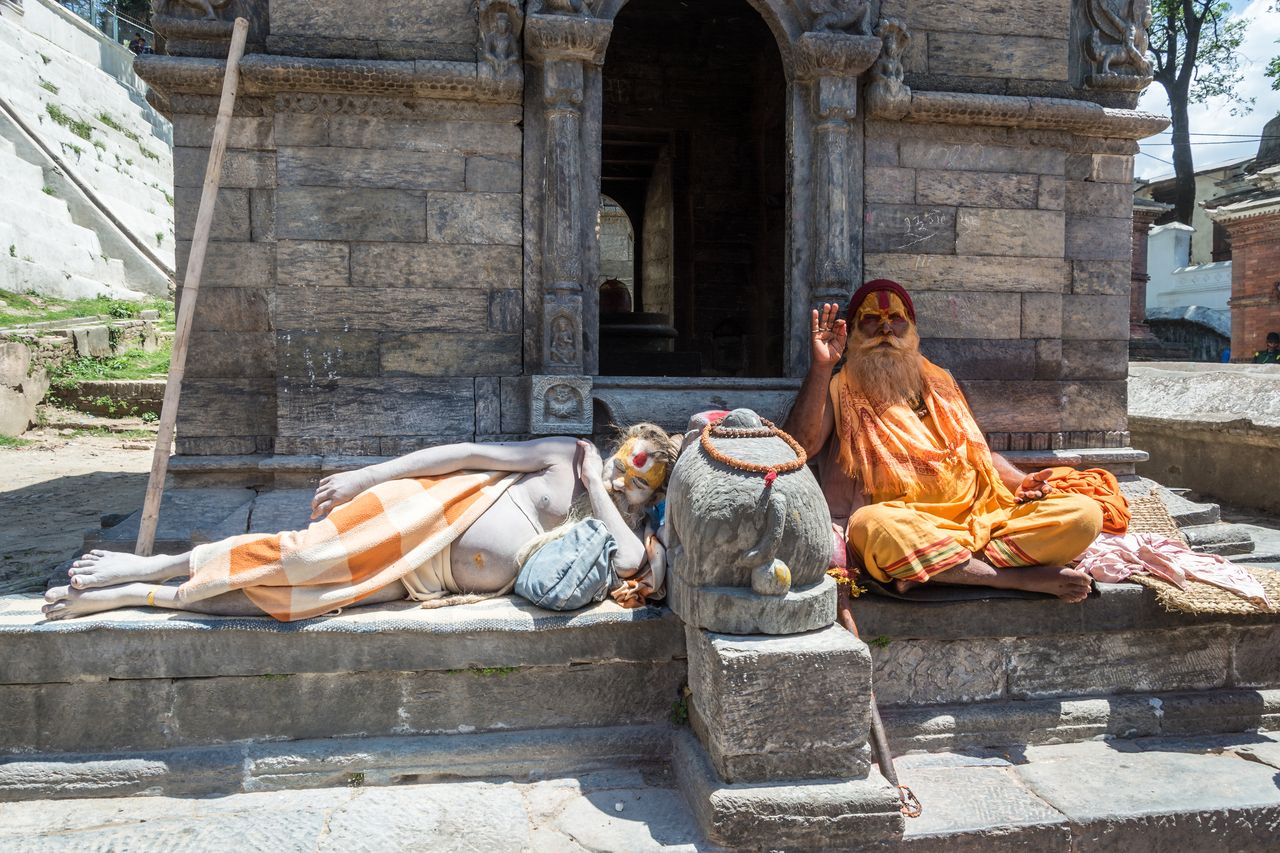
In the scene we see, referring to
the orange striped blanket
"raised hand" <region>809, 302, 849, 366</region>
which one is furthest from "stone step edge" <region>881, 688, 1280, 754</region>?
the orange striped blanket

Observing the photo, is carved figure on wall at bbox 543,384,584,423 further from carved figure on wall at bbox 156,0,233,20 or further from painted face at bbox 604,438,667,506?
carved figure on wall at bbox 156,0,233,20

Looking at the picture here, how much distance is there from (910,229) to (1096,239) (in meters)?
1.38

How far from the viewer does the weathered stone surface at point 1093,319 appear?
580 cm

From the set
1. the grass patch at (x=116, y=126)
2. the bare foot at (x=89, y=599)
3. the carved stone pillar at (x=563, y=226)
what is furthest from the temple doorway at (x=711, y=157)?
the grass patch at (x=116, y=126)

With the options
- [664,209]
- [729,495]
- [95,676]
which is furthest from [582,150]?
[664,209]

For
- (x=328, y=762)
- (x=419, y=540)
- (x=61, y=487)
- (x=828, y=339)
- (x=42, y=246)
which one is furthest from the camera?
(x=42, y=246)

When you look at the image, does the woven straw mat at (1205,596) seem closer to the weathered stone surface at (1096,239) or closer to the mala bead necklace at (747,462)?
the mala bead necklace at (747,462)

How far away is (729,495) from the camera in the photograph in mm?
2906

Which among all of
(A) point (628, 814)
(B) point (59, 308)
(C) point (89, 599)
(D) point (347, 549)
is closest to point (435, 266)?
(D) point (347, 549)

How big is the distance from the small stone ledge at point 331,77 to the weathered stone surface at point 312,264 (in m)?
0.83

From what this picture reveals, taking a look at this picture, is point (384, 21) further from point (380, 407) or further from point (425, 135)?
point (380, 407)

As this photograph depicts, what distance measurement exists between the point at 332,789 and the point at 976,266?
15.0 feet

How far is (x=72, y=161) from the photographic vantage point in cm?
1997

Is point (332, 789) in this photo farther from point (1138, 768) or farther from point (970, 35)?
point (970, 35)
